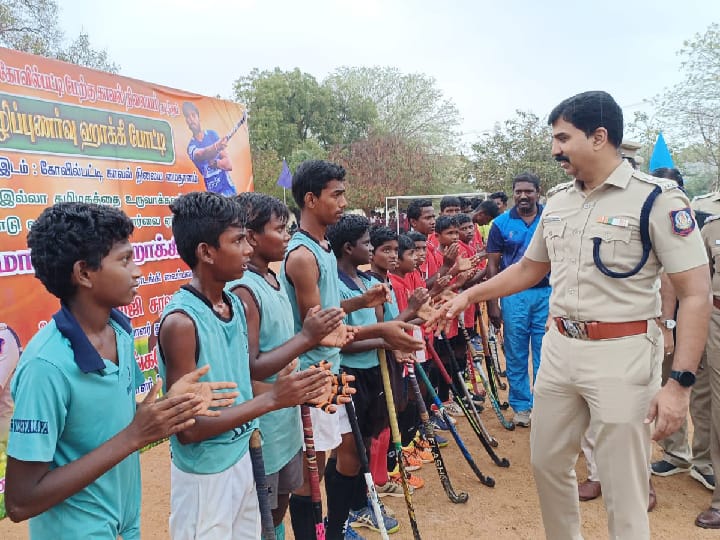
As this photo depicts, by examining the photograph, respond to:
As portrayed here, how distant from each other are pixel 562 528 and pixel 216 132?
4.66m

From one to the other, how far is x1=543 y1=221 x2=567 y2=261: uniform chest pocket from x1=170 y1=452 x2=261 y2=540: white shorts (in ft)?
5.92

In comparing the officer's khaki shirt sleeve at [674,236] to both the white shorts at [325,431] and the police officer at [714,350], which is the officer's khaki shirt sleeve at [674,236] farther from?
the white shorts at [325,431]

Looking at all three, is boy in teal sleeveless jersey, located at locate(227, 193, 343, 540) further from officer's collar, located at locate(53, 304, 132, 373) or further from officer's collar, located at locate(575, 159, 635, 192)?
officer's collar, located at locate(575, 159, 635, 192)

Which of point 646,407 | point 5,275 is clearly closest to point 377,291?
point 646,407

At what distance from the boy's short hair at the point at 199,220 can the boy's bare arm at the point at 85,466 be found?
0.73 m

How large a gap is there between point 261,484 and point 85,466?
802 mm

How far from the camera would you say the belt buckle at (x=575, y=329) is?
2613 millimetres

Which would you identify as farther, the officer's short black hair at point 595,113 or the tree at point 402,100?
the tree at point 402,100

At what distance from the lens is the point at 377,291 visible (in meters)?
2.96

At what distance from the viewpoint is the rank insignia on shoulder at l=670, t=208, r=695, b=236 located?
2.38m

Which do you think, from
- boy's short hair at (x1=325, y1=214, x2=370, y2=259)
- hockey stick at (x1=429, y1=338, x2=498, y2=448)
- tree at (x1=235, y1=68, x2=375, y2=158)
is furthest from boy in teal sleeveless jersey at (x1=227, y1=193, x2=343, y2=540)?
tree at (x1=235, y1=68, x2=375, y2=158)

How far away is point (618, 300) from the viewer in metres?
2.52

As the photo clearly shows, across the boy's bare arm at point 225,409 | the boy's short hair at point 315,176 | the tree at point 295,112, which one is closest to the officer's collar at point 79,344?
the boy's bare arm at point 225,409

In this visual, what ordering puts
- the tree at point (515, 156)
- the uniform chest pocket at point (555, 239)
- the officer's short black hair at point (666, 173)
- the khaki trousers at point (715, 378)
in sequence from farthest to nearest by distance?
the tree at point (515, 156) < the officer's short black hair at point (666, 173) < the khaki trousers at point (715, 378) < the uniform chest pocket at point (555, 239)
